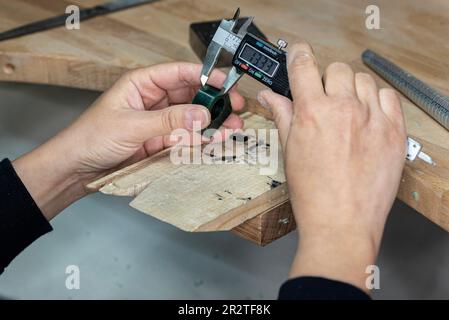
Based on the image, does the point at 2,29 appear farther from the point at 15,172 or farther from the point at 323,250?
the point at 323,250

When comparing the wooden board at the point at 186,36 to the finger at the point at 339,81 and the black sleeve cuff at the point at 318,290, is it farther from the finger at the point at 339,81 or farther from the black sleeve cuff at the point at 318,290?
the black sleeve cuff at the point at 318,290

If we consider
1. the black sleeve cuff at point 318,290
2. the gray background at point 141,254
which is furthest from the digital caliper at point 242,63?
the gray background at point 141,254

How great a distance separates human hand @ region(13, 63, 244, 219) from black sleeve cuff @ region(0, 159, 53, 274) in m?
0.02

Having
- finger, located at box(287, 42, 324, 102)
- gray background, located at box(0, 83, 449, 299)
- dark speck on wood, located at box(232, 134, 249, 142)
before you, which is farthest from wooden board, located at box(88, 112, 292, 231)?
gray background, located at box(0, 83, 449, 299)

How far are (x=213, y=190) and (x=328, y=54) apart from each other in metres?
0.36

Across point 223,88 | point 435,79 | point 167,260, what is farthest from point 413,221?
point 223,88

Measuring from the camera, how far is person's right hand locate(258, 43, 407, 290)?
58 cm

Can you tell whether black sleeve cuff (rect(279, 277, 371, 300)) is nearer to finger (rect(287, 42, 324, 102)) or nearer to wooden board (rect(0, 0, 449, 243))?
finger (rect(287, 42, 324, 102))

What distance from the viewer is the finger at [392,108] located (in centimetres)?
65

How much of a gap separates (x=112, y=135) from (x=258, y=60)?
188 millimetres

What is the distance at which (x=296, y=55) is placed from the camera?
0.68m

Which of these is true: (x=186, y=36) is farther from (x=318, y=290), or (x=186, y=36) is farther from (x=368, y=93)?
(x=318, y=290)

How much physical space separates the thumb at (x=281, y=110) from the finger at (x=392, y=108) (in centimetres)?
9

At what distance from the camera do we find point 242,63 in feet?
2.42
